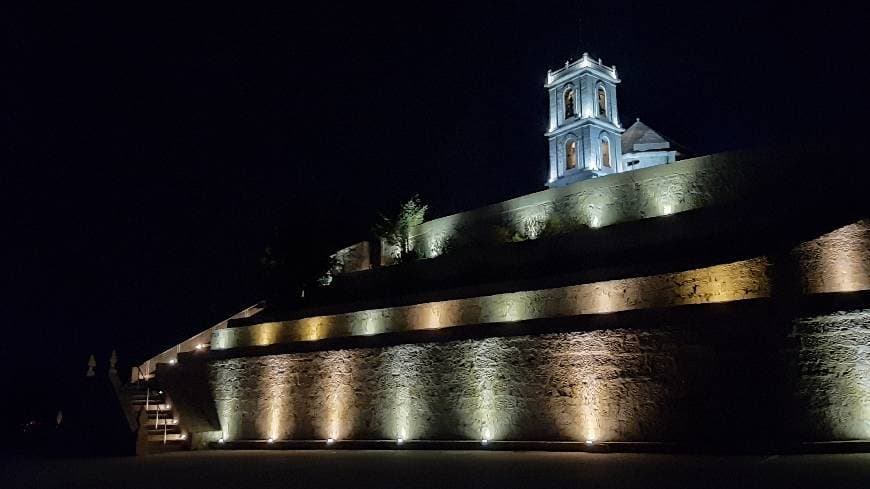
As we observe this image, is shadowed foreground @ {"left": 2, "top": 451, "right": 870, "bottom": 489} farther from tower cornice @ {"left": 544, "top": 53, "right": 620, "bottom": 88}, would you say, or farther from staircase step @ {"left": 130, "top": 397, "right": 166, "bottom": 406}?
tower cornice @ {"left": 544, "top": 53, "right": 620, "bottom": 88}

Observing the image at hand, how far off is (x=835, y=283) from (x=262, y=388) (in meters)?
15.5

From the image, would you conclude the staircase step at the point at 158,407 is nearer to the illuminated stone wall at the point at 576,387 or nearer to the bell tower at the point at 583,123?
the illuminated stone wall at the point at 576,387

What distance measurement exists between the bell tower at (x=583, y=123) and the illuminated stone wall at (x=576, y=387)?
27186mm

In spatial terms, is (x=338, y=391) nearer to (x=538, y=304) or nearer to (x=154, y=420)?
(x=538, y=304)

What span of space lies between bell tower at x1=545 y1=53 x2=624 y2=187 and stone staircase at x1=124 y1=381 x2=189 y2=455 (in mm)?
28206

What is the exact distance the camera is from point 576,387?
15.3 m

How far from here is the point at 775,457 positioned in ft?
39.5

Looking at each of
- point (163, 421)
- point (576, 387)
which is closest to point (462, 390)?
point (576, 387)

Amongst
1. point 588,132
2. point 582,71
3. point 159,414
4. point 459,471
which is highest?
point 582,71

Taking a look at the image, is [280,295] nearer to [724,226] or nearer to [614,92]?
[724,226]

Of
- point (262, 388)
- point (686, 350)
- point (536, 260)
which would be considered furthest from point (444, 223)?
point (686, 350)

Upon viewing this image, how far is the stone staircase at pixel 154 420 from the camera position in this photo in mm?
19562

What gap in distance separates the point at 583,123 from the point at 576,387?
30.5 metres

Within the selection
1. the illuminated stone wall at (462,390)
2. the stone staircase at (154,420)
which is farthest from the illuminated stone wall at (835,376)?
the stone staircase at (154,420)
